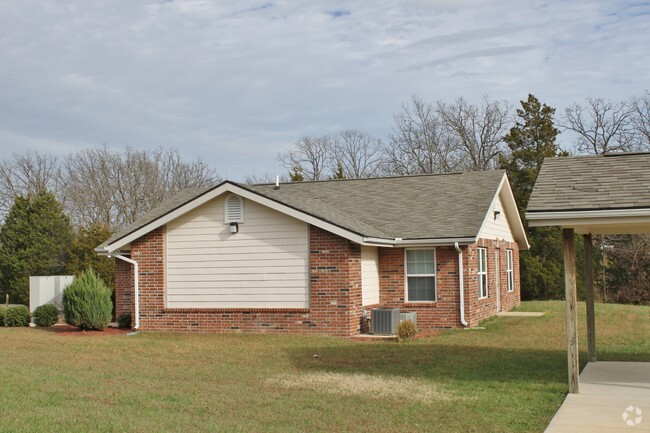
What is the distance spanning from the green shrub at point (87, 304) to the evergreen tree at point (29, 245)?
19707 mm

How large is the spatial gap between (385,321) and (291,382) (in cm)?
771

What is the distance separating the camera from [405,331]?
57.6ft

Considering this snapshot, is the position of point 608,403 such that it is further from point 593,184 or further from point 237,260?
point 237,260

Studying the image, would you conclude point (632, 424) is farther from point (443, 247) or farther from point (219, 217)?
point (219, 217)

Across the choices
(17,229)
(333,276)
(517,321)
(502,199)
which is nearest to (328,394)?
(333,276)

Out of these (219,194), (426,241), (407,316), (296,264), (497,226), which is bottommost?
(407,316)

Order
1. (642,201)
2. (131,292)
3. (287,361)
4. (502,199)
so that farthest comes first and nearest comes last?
(502,199) < (131,292) < (287,361) < (642,201)

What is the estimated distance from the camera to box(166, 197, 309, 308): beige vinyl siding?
1922 centimetres

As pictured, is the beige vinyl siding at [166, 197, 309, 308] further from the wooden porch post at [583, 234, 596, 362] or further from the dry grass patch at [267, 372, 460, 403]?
the wooden porch post at [583, 234, 596, 362]

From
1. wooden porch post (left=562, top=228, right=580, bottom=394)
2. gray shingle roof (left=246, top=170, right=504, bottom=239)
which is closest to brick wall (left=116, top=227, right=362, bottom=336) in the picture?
gray shingle roof (left=246, top=170, right=504, bottom=239)

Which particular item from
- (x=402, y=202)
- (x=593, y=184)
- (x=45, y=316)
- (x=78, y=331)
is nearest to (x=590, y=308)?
(x=593, y=184)

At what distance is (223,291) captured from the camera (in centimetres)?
1988

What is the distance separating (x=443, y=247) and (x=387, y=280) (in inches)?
75.2

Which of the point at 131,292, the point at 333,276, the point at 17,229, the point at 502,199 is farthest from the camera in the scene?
the point at 17,229
